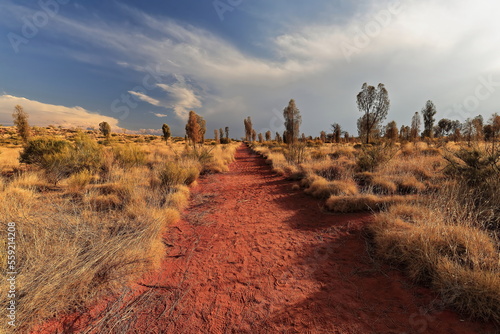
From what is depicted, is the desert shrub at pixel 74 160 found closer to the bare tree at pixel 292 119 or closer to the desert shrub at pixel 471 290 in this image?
the desert shrub at pixel 471 290

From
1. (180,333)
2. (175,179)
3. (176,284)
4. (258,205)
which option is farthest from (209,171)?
(180,333)

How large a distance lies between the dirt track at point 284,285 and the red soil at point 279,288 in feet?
0.04

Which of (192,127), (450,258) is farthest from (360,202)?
(192,127)

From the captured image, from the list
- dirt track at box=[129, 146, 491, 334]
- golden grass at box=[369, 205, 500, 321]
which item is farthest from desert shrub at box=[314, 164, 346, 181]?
golden grass at box=[369, 205, 500, 321]

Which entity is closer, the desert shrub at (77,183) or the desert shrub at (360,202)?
the desert shrub at (360,202)

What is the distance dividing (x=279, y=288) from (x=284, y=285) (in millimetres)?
97

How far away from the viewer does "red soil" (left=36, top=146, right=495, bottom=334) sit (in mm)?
2047

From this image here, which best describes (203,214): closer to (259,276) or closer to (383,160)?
(259,276)

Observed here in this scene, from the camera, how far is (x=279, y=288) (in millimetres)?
2623

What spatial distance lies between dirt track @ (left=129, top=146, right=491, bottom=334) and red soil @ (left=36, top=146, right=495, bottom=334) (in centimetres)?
1

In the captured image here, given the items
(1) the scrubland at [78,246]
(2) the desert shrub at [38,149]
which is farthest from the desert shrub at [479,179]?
(2) the desert shrub at [38,149]

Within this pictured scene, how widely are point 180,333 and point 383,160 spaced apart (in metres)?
10.5

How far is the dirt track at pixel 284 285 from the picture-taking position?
206cm

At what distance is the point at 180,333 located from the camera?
78.9 inches
